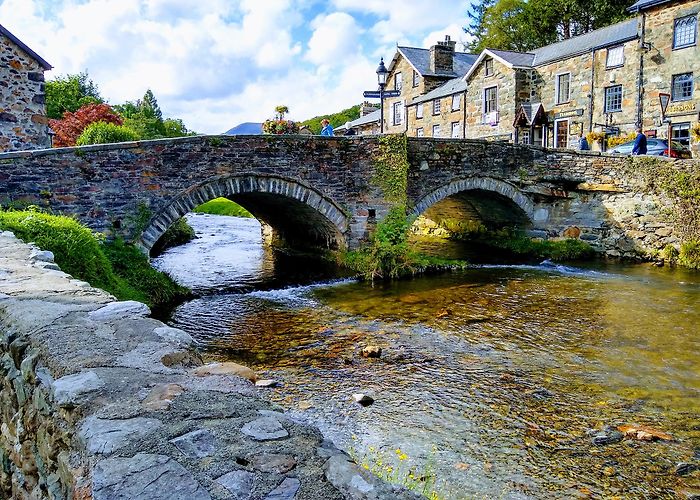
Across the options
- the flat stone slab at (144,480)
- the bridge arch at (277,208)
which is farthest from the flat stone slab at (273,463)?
the bridge arch at (277,208)

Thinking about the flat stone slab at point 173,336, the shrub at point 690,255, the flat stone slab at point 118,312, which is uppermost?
the flat stone slab at point 118,312

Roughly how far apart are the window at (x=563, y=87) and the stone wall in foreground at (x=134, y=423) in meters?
29.9

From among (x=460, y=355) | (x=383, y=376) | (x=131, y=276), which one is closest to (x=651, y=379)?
(x=460, y=355)

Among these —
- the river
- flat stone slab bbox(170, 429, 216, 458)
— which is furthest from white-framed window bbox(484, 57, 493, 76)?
flat stone slab bbox(170, 429, 216, 458)

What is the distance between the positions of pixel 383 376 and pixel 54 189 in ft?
27.0

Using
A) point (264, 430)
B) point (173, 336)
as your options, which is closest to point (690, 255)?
point (173, 336)

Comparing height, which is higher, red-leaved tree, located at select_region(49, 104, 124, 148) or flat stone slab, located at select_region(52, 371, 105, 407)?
red-leaved tree, located at select_region(49, 104, 124, 148)

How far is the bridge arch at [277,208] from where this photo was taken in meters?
13.1

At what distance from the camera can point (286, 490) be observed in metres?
2.12

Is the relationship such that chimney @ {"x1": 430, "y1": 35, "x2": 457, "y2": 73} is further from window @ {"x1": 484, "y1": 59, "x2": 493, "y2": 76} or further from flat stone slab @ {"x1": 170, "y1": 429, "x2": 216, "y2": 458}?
flat stone slab @ {"x1": 170, "y1": 429, "x2": 216, "y2": 458}

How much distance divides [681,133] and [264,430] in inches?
1102

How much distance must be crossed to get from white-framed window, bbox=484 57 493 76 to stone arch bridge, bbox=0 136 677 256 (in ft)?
43.5

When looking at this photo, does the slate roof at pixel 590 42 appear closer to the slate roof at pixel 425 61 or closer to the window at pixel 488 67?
the window at pixel 488 67

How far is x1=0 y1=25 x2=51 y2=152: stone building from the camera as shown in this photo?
14383 millimetres
